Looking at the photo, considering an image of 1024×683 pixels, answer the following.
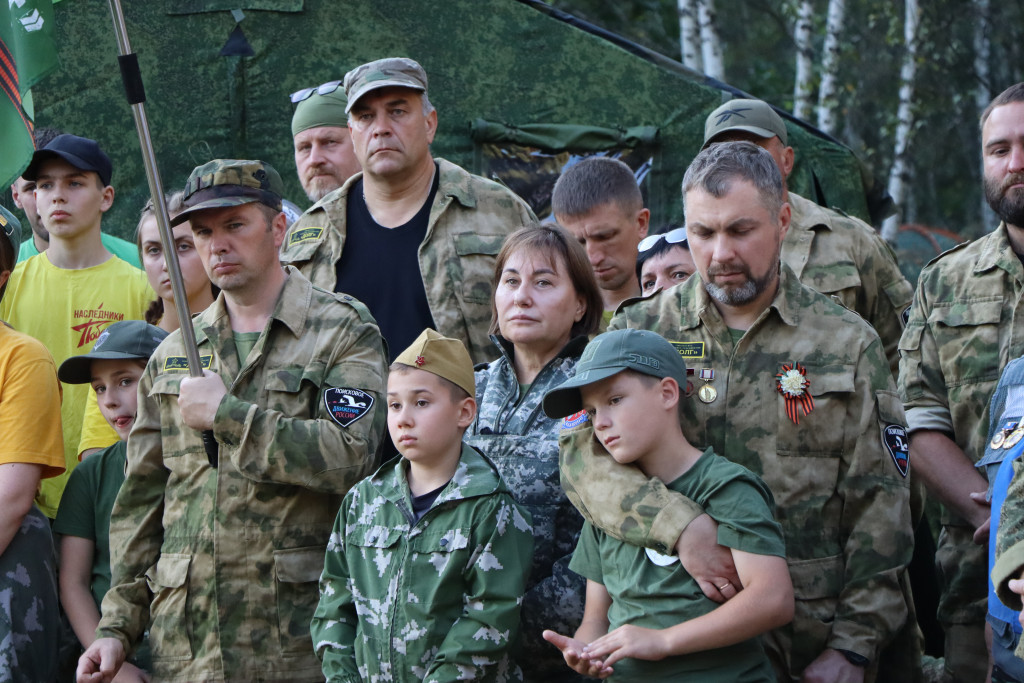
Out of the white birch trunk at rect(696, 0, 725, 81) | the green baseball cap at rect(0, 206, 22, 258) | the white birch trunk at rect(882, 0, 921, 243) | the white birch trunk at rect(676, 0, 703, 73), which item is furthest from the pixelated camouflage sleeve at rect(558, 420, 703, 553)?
the white birch trunk at rect(882, 0, 921, 243)

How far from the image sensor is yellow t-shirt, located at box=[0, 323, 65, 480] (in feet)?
14.0

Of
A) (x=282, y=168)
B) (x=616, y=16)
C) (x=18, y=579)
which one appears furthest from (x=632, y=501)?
(x=616, y=16)

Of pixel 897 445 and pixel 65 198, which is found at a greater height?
pixel 65 198

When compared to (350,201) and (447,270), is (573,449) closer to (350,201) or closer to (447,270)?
(447,270)

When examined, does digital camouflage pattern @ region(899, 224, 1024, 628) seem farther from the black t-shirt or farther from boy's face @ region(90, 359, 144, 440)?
boy's face @ region(90, 359, 144, 440)

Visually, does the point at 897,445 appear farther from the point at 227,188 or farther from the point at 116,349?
the point at 116,349

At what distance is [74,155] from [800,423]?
11.4 ft

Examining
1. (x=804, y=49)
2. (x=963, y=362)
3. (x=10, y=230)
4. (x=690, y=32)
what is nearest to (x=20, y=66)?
(x=10, y=230)

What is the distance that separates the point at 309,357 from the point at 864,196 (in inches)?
175

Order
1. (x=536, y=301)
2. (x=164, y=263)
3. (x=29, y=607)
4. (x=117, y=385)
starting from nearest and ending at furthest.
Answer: (x=536, y=301) → (x=29, y=607) → (x=117, y=385) → (x=164, y=263)

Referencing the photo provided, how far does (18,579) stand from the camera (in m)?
4.28

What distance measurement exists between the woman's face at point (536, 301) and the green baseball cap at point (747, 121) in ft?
5.60

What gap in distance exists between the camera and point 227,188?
417 centimetres

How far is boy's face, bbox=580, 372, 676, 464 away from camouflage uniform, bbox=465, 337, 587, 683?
54cm
